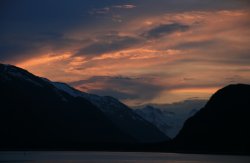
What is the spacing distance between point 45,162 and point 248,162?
61807 millimetres

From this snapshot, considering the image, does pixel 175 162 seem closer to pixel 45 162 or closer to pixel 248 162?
pixel 248 162

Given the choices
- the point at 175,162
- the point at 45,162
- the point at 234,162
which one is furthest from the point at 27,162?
the point at 234,162

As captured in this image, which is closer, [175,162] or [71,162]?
[71,162]

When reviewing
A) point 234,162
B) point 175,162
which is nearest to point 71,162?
point 175,162

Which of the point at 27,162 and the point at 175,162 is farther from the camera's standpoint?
the point at 175,162

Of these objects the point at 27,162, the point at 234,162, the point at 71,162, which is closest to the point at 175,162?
the point at 234,162

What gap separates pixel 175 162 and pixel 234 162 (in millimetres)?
18978

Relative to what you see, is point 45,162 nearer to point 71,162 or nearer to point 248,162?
point 71,162

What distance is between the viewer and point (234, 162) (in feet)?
530

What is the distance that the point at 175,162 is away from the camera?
550 feet

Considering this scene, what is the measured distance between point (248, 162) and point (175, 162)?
23.7m

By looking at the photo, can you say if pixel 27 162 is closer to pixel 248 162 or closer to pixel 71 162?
pixel 71 162

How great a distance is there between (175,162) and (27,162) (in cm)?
4752

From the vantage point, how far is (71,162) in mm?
157500
